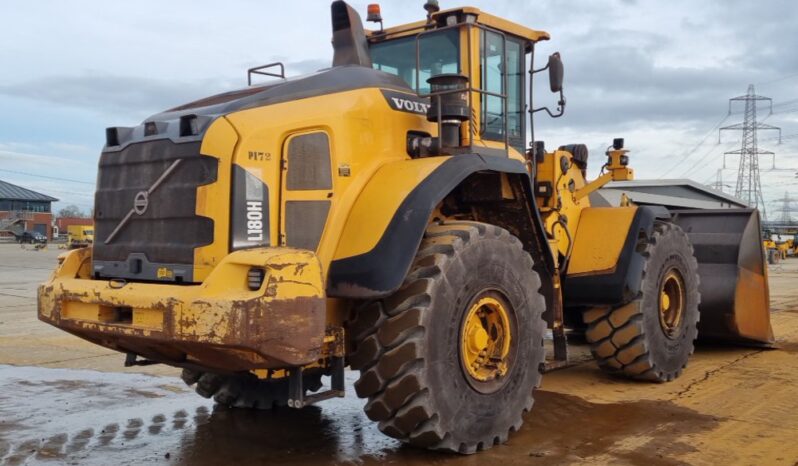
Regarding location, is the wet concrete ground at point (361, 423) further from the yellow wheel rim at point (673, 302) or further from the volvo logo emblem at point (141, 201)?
the volvo logo emblem at point (141, 201)

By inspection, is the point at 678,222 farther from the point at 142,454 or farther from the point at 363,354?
the point at 142,454

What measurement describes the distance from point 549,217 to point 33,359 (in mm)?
5938

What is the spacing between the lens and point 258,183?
441 centimetres

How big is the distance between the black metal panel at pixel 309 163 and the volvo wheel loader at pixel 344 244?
1 cm

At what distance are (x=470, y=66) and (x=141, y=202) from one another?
249cm

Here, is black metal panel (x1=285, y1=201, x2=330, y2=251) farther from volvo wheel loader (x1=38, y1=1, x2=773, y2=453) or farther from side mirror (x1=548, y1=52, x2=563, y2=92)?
side mirror (x1=548, y1=52, x2=563, y2=92)

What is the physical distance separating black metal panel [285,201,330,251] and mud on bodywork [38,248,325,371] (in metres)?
0.31

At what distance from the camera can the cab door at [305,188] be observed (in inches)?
178

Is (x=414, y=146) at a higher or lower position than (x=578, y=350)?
higher

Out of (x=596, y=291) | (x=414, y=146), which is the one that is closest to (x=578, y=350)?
(x=596, y=291)

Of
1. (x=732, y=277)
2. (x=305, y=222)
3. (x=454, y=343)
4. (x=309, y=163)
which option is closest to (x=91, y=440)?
(x=305, y=222)

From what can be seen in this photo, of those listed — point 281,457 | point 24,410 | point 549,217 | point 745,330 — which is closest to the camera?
point 281,457

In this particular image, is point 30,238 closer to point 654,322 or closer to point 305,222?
point 654,322

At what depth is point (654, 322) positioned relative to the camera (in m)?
6.92
